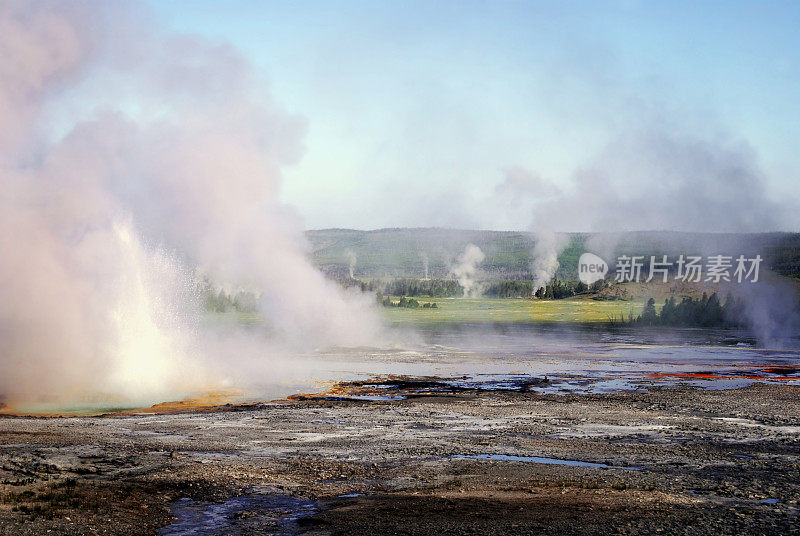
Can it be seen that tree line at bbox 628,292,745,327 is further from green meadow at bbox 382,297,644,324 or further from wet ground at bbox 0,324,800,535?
wet ground at bbox 0,324,800,535

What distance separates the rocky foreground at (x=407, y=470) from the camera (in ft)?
37.1

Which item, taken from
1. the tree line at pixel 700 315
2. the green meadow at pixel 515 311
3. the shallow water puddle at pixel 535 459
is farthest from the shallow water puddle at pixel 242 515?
the tree line at pixel 700 315

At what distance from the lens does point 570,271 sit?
19212cm

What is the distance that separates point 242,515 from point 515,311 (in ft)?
320

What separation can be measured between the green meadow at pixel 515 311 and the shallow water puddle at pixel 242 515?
66208 mm

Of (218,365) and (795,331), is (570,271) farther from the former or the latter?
(218,365)

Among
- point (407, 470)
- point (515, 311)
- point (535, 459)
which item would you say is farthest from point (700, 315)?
point (407, 470)

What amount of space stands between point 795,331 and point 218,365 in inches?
2102

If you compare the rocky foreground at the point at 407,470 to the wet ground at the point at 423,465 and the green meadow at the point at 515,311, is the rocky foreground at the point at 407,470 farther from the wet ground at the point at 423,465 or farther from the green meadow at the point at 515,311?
the green meadow at the point at 515,311

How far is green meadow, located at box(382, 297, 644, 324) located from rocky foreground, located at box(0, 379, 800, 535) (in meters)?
57.3

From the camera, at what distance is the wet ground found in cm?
1138

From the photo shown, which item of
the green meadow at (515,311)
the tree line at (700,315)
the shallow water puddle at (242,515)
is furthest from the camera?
the green meadow at (515,311)

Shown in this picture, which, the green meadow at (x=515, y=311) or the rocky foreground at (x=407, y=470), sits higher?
the green meadow at (x=515, y=311)

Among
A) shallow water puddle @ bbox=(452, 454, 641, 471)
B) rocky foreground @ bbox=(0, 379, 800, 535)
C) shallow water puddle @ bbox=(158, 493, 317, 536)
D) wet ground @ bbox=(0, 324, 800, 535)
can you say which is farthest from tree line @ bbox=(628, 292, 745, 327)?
shallow water puddle @ bbox=(158, 493, 317, 536)
